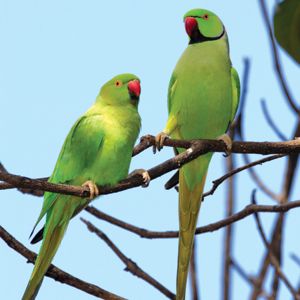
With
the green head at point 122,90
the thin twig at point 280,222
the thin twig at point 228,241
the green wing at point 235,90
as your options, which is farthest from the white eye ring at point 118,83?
the thin twig at point 280,222

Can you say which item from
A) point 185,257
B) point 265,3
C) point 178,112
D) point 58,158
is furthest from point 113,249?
point 265,3

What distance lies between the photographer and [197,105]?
9.98 feet

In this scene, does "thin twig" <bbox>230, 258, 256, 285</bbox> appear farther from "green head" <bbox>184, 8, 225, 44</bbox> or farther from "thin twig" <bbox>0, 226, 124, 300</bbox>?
"green head" <bbox>184, 8, 225, 44</bbox>

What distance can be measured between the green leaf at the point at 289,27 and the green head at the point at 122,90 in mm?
1852

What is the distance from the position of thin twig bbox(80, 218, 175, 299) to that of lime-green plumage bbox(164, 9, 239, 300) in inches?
19.6

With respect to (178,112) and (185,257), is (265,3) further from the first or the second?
(185,257)

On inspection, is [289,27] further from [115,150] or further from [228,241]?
[115,150]

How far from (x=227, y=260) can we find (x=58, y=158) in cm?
112

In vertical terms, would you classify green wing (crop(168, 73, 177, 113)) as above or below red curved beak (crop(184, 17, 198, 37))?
below

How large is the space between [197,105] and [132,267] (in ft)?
3.33

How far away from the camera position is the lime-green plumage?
3.04 m

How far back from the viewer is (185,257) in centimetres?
279

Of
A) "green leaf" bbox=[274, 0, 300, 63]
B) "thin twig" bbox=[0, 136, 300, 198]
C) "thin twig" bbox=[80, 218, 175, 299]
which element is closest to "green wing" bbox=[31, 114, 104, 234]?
"thin twig" bbox=[80, 218, 175, 299]

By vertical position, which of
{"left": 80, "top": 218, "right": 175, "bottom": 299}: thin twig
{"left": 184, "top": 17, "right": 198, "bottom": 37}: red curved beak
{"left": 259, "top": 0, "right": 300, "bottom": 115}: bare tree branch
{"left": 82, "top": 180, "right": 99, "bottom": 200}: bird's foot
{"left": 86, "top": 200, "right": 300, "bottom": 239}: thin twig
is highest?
{"left": 184, "top": 17, "right": 198, "bottom": 37}: red curved beak
